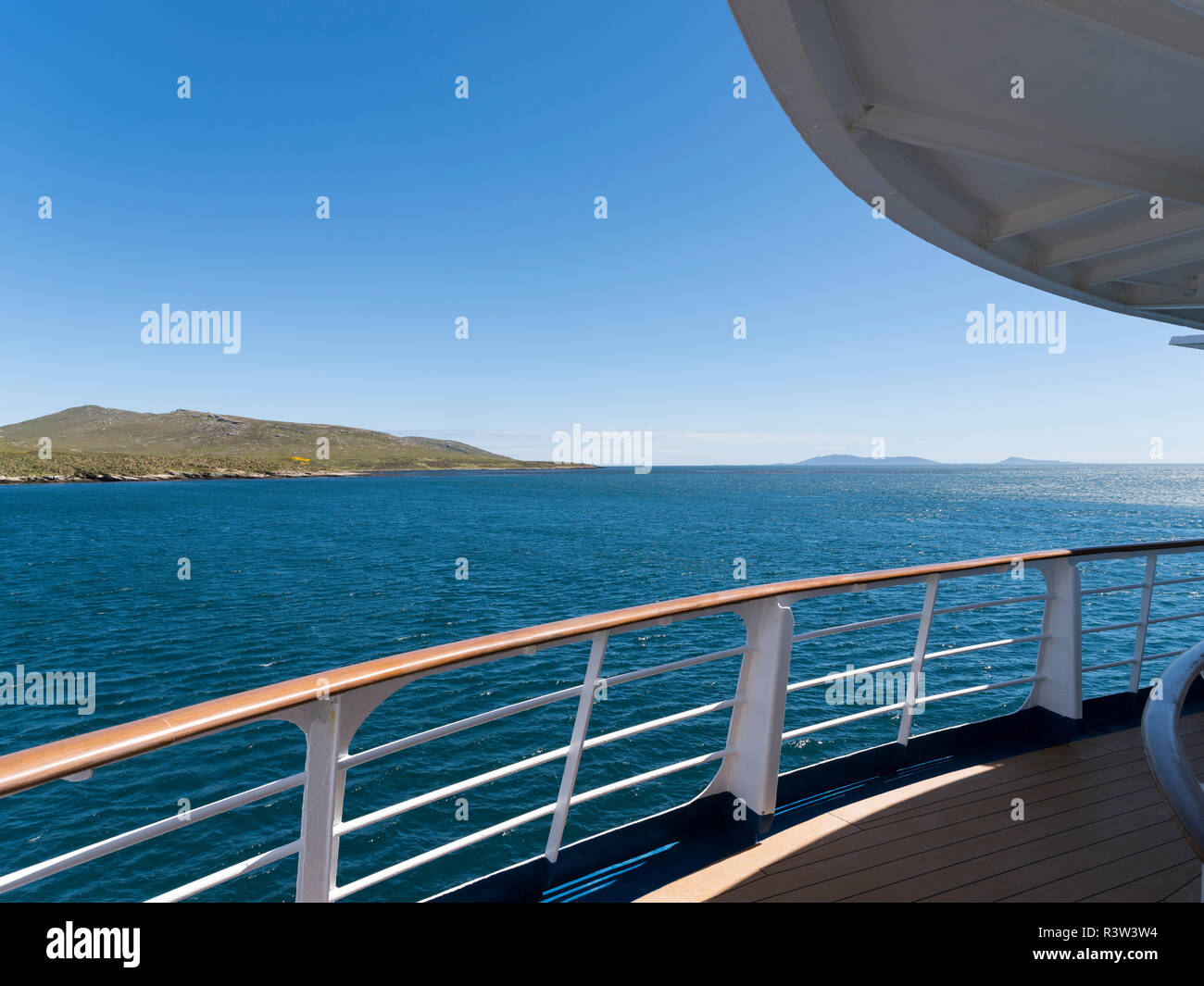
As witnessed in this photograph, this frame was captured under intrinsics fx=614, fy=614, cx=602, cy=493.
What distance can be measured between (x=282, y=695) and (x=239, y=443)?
161117mm

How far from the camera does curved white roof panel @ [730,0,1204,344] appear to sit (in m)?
1.96

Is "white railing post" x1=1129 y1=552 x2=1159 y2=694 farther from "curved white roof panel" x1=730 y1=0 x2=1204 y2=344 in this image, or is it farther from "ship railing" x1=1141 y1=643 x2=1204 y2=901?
"ship railing" x1=1141 y1=643 x2=1204 y2=901

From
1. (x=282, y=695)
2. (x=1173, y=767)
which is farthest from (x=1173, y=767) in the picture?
(x=282, y=695)

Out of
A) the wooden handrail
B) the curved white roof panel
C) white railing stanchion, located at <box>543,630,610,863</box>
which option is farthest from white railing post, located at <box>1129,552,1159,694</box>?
white railing stanchion, located at <box>543,630,610,863</box>

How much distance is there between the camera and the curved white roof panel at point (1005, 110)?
1958mm

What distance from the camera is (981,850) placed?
2.42m

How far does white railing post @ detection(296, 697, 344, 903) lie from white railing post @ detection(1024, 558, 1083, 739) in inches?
136

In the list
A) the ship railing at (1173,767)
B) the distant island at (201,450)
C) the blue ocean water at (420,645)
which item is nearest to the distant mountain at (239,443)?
the distant island at (201,450)

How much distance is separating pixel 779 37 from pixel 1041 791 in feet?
11.0

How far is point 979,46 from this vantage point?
2221 mm

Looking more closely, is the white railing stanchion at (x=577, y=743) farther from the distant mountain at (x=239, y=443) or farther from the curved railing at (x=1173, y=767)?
the distant mountain at (x=239, y=443)

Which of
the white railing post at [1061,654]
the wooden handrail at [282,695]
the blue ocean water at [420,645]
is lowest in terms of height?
the blue ocean water at [420,645]

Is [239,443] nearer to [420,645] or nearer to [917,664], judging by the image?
[420,645]
